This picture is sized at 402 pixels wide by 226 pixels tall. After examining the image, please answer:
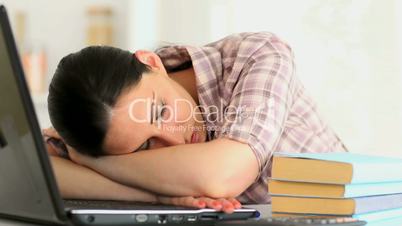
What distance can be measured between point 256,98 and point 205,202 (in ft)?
0.88

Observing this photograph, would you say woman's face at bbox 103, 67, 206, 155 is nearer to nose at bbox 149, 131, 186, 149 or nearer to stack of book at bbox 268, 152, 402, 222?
nose at bbox 149, 131, 186, 149

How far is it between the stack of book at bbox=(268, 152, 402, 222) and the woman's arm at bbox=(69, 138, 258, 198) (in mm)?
121

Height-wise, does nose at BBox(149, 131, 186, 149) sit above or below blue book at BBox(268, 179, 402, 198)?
below

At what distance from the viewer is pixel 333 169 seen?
2.26ft

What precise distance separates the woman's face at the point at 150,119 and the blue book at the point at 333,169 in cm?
28

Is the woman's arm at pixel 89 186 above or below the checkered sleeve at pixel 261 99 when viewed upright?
below

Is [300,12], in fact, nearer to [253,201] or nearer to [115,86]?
[253,201]

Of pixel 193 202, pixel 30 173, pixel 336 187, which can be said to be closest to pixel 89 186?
pixel 193 202

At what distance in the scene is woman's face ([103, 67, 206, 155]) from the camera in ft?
3.05

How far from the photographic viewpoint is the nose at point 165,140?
0.98 meters

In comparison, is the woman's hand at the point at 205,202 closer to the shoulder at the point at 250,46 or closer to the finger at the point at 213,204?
the finger at the point at 213,204

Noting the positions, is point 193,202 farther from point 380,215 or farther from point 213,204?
point 380,215

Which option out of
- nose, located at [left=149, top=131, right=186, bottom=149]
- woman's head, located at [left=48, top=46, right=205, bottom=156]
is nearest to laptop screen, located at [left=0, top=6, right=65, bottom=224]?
woman's head, located at [left=48, top=46, right=205, bottom=156]

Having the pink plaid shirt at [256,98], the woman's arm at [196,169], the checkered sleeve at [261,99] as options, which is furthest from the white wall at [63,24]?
the woman's arm at [196,169]
